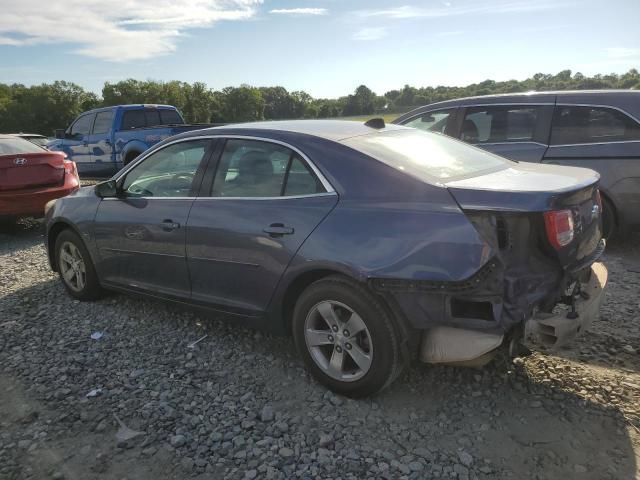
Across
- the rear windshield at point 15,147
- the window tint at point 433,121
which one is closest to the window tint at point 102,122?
the rear windshield at point 15,147

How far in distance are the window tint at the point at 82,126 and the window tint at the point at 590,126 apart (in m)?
10.2

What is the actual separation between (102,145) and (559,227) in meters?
11.1

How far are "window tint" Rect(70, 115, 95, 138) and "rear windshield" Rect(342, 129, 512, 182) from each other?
10462mm

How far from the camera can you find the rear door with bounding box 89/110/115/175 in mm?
11641

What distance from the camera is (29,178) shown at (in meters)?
7.56

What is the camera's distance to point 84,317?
15.1 feet

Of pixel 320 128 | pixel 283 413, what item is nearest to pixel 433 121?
pixel 320 128

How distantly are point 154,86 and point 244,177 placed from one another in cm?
4503

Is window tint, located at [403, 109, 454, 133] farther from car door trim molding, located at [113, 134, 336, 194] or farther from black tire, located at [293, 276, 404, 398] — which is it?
black tire, located at [293, 276, 404, 398]

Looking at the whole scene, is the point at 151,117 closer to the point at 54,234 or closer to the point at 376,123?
the point at 54,234

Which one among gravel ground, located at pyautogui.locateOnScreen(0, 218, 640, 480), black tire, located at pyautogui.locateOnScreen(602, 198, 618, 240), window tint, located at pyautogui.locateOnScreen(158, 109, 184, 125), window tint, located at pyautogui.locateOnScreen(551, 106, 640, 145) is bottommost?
gravel ground, located at pyautogui.locateOnScreen(0, 218, 640, 480)

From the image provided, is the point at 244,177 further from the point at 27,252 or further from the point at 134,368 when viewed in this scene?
the point at 27,252

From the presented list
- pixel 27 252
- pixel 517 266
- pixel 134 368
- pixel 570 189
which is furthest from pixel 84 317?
pixel 570 189

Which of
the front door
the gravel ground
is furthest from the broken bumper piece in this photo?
the front door
